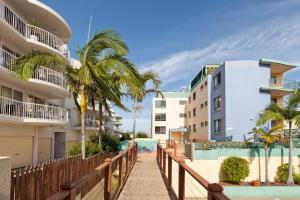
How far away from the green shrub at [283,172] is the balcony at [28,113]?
56.0 feet

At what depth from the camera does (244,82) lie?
29234 millimetres

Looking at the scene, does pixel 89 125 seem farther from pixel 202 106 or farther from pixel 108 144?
pixel 108 144

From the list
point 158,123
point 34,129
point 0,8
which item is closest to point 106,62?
point 0,8

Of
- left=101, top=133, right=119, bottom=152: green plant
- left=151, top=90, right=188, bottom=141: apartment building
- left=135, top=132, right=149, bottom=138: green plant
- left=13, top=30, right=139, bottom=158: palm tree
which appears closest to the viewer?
left=13, top=30, right=139, bottom=158: palm tree

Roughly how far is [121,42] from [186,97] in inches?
1720

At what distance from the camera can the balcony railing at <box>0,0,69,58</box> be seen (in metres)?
18.7

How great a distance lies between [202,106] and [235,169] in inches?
737

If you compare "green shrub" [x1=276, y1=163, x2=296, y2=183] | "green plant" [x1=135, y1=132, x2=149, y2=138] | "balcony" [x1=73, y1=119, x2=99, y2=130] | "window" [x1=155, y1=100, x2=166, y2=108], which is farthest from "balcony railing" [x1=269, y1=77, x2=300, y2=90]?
"green plant" [x1=135, y1=132, x2=149, y2=138]

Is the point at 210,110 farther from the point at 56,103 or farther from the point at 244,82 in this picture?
the point at 56,103

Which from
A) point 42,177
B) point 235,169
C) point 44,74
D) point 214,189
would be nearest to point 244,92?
point 235,169

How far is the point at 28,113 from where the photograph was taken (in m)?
21.1

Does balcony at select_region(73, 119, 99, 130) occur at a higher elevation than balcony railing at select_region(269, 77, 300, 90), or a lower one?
lower

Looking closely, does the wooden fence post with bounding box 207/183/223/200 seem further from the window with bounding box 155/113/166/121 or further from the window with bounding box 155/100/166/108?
the window with bounding box 155/100/166/108

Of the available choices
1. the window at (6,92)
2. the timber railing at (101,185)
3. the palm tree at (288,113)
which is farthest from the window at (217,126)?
the timber railing at (101,185)
